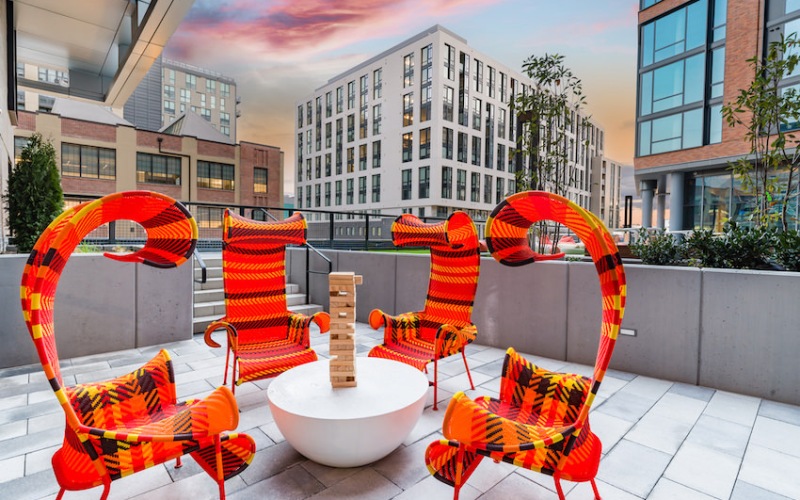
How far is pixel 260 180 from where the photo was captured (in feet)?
81.4

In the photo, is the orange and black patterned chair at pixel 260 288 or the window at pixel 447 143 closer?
the orange and black patterned chair at pixel 260 288

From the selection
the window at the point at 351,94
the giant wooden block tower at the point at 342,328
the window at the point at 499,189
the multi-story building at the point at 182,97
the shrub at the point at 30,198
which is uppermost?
the multi-story building at the point at 182,97

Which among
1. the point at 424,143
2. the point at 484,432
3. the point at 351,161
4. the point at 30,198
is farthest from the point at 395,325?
the point at 351,161

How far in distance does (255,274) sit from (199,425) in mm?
1955

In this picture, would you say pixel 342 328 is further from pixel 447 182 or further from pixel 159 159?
pixel 447 182

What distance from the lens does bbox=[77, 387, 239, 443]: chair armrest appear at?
1463 millimetres

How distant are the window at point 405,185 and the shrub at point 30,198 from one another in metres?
27.5

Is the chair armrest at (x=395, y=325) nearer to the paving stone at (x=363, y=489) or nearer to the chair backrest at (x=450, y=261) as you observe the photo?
the chair backrest at (x=450, y=261)

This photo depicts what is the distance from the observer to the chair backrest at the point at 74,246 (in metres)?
1.24

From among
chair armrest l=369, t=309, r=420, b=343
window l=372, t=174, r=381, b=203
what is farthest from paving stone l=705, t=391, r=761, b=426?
window l=372, t=174, r=381, b=203

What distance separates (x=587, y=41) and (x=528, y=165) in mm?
10586

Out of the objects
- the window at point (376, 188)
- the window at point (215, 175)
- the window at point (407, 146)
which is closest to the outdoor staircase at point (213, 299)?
the window at point (215, 175)

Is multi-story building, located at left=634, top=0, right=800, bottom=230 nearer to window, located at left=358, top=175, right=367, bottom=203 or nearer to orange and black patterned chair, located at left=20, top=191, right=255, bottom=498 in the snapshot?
orange and black patterned chair, located at left=20, top=191, right=255, bottom=498

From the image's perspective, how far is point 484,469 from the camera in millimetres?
2053
